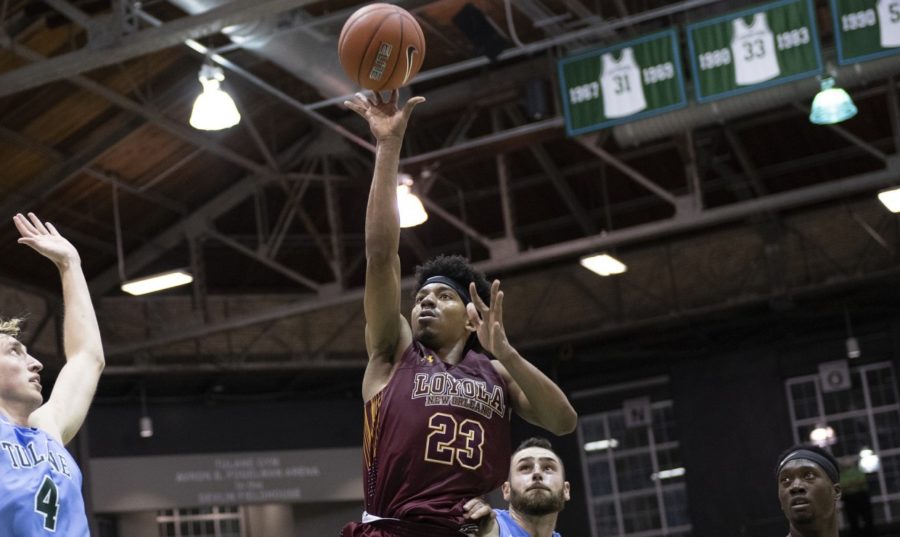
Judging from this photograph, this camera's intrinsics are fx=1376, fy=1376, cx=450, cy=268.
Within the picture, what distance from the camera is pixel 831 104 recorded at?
546 inches

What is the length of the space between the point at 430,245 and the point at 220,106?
31.9 ft

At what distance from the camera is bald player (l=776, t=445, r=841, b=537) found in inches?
256

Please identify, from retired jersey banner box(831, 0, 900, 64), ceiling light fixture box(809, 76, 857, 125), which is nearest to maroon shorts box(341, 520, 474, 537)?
retired jersey banner box(831, 0, 900, 64)

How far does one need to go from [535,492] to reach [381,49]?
2577 mm

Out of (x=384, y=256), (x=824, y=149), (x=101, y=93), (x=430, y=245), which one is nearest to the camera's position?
(x=384, y=256)

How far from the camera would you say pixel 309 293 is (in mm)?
23453

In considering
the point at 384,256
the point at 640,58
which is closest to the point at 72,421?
the point at 384,256

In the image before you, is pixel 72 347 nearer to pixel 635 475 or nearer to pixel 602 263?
pixel 602 263

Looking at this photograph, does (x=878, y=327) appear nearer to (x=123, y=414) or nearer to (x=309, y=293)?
(x=309, y=293)

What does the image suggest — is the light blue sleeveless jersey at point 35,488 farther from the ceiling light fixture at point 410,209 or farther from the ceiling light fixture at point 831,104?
the ceiling light fixture at point 410,209

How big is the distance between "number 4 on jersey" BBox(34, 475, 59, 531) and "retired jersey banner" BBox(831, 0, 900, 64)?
1057 cm

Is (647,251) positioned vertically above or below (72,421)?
above

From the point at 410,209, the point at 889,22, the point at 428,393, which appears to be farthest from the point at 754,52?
the point at 428,393

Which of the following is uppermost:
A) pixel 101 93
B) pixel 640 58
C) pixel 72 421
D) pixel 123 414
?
pixel 101 93
